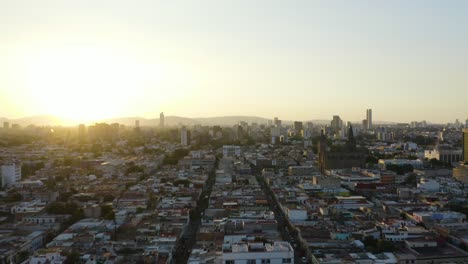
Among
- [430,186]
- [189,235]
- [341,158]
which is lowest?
[189,235]

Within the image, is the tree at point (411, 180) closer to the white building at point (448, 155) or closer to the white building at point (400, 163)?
the white building at point (400, 163)

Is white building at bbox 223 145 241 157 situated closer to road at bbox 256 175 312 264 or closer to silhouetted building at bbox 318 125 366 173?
silhouetted building at bbox 318 125 366 173

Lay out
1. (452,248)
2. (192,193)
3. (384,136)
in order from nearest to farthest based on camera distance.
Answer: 1. (452,248)
2. (192,193)
3. (384,136)

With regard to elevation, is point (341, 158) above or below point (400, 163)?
above

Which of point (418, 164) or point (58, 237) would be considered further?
point (418, 164)

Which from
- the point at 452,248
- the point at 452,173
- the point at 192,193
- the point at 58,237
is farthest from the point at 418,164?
the point at 58,237

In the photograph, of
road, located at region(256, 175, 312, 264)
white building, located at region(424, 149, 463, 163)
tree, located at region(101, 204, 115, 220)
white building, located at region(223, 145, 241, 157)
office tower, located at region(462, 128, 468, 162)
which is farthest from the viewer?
white building, located at region(223, 145, 241, 157)

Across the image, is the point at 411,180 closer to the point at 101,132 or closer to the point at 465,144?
the point at 465,144

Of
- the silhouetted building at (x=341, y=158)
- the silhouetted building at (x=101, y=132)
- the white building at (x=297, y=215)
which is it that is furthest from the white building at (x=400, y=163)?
the silhouetted building at (x=101, y=132)

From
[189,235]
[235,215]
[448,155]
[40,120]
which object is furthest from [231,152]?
[40,120]

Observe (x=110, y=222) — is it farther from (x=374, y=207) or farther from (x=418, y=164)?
(x=418, y=164)

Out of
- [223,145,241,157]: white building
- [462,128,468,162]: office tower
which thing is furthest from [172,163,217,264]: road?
[223,145,241,157]: white building
